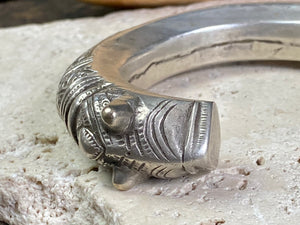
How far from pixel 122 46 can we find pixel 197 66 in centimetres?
19

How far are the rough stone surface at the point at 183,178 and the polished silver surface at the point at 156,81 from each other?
42 mm

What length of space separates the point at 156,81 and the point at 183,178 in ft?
0.97

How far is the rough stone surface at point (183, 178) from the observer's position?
82cm

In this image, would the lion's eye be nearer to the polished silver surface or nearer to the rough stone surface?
the polished silver surface

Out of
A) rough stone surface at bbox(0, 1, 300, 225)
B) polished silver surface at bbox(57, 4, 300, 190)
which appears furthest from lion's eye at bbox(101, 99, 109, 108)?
rough stone surface at bbox(0, 1, 300, 225)

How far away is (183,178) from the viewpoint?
0.88 meters

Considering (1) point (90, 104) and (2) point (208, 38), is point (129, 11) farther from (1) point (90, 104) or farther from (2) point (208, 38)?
(1) point (90, 104)

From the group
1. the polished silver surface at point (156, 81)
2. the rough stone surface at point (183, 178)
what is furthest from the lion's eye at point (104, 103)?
the rough stone surface at point (183, 178)

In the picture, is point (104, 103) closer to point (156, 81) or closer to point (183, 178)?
point (183, 178)

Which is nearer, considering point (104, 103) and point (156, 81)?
point (104, 103)

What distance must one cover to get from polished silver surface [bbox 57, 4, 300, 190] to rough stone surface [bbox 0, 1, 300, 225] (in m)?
0.04

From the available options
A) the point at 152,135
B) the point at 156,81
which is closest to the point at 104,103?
the point at 152,135

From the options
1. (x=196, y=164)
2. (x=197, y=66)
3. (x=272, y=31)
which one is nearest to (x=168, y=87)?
(x=197, y=66)

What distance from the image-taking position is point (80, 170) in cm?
93
